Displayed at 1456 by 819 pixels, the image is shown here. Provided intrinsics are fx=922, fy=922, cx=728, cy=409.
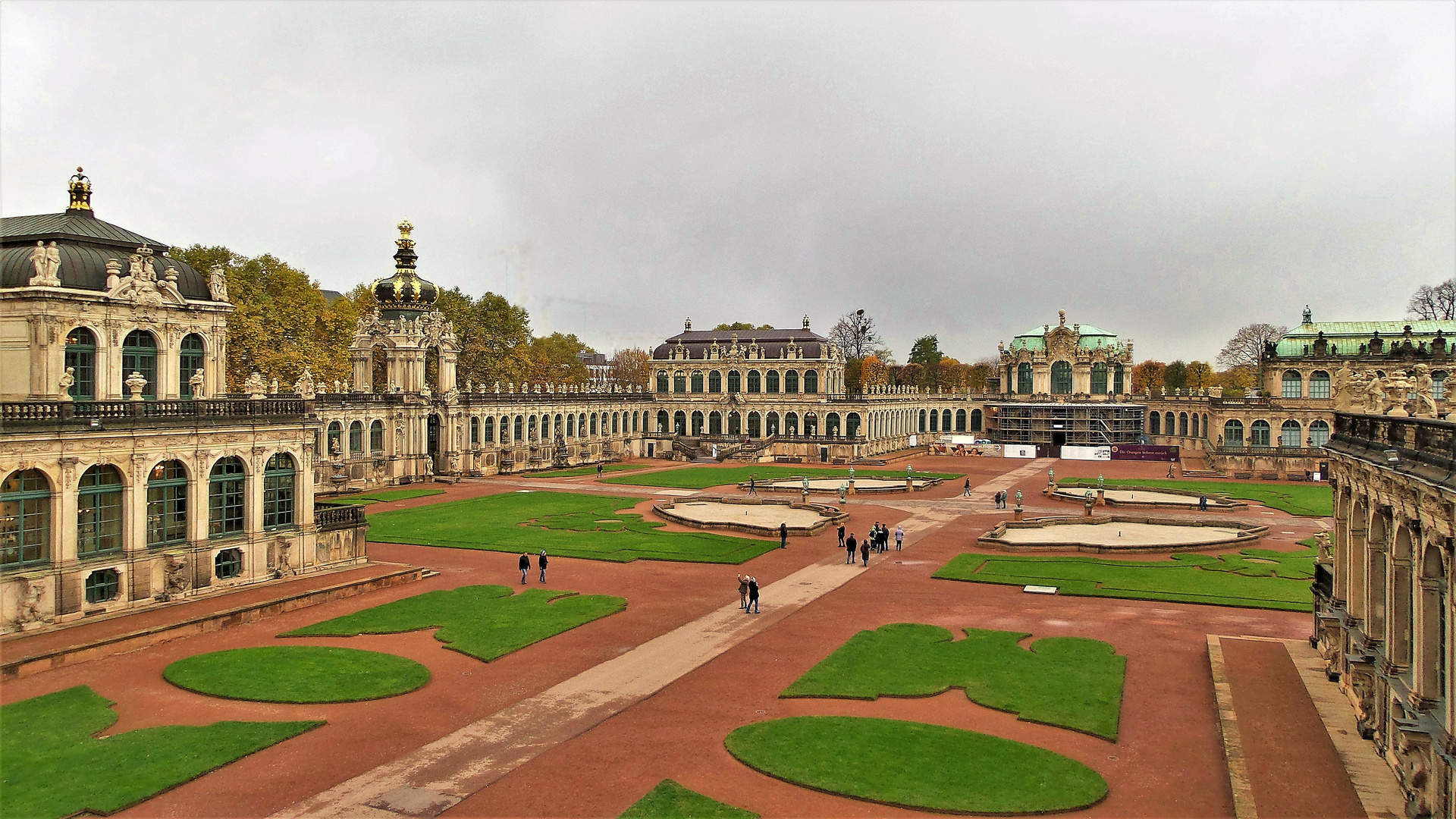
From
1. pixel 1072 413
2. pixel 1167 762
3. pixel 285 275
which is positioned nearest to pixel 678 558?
pixel 1167 762

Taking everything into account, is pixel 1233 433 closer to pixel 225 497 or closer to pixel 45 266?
pixel 225 497

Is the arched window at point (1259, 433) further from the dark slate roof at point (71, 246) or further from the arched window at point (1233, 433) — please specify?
the dark slate roof at point (71, 246)

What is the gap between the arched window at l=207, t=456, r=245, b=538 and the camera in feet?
117

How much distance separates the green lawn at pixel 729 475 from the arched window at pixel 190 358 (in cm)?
3959

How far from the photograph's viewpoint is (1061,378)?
11662 cm

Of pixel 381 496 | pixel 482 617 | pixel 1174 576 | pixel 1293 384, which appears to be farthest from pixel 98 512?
→ pixel 1293 384

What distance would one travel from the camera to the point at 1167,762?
20.3 m

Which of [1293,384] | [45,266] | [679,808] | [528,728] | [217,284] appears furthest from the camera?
[1293,384]

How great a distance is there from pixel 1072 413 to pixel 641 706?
101 m

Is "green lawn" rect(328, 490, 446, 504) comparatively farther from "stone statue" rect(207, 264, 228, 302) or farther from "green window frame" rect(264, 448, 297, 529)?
"stone statue" rect(207, 264, 228, 302)

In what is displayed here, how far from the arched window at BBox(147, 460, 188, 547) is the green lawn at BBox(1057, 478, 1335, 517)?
61141mm

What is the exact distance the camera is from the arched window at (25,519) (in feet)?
96.1

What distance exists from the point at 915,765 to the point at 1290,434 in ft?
284

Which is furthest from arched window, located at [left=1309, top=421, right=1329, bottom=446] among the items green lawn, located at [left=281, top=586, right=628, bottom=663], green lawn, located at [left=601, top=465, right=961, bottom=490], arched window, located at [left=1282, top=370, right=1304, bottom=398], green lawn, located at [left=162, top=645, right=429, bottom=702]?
green lawn, located at [left=162, top=645, right=429, bottom=702]
